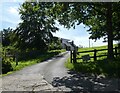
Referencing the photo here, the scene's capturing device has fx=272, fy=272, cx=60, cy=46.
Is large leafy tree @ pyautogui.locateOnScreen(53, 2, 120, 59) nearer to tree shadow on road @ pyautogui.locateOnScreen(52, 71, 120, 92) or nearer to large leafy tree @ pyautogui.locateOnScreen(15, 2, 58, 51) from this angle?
tree shadow on road @ pyautogui.locateOnScreen(52, 71, 120, 92)

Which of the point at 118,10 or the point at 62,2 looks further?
the point at 118,10

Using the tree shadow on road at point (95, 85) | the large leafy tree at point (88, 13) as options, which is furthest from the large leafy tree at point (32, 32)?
the tree shadow on road at point (95, 85)

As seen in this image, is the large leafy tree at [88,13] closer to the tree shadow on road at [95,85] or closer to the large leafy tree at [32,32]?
the tree shadow on road at [95,85]

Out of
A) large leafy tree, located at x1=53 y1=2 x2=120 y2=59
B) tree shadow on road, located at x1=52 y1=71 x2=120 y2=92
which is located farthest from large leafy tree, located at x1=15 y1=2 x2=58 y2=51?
tree shadow on road, located at x1=52 y1=71 x2=120 y2=92

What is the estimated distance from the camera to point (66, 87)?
11.7m

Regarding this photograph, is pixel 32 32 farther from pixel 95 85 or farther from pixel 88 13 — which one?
pixel 95 85

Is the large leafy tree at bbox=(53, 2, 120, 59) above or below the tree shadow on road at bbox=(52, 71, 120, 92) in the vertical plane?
above

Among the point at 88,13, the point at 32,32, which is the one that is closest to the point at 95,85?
the point at 88,13

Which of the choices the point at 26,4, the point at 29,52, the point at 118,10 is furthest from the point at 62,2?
the point at 29,52

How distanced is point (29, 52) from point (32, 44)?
15.3 feet

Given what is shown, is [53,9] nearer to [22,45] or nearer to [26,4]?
[26,4]

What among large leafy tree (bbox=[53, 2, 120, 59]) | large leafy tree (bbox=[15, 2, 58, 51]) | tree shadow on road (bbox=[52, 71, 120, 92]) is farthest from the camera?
large leafy tree (bbox=[15, 2, 58, 51])

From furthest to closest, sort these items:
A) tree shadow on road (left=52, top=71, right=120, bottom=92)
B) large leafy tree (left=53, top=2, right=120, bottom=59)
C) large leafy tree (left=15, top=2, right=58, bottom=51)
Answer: large leafy tree (left=15, top=2, right=58, bottom=51) → large leafy tree (left=53, top=2, right=120, bottom=59) → tree shadow on road (left=52, top=71, right=120, bottom=92)

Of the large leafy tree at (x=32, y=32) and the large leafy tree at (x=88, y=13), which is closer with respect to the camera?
the large leafy tree at (x=88, y=13)
